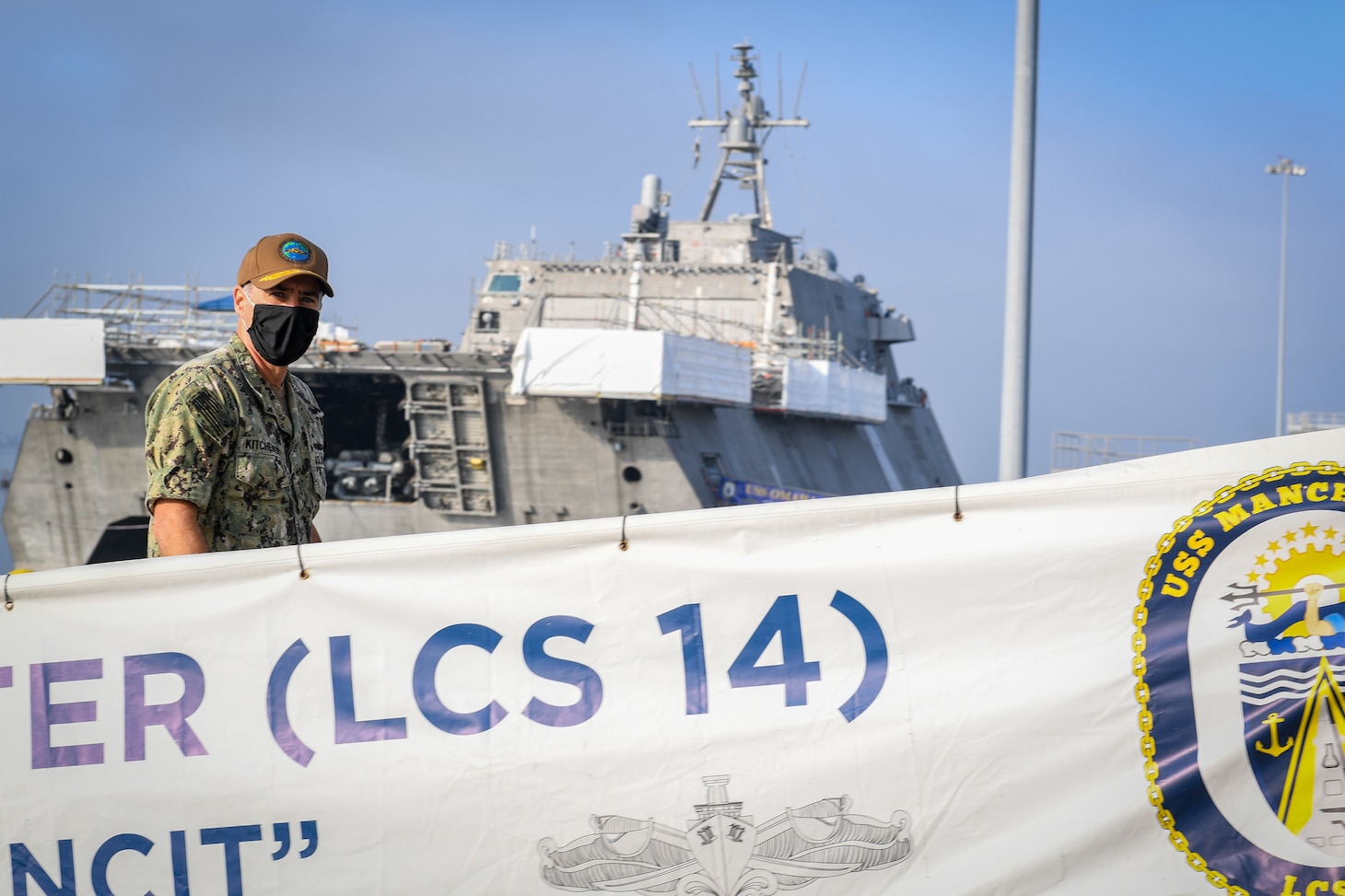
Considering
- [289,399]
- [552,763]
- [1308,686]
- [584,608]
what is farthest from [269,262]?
[1308,686]

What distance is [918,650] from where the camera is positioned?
3504 millimetres

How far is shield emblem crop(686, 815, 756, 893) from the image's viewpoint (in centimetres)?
339

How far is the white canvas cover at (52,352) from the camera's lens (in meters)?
18.9

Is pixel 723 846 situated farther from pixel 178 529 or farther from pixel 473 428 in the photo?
pixel 473 428

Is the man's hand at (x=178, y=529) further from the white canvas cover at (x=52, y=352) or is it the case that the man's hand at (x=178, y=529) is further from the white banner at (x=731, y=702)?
the white canvas cover at (x=52, y=352)

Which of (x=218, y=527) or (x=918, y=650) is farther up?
(x=218, y=527)

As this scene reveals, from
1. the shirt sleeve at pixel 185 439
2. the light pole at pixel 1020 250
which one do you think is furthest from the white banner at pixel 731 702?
the light pole at pixel 1020 250

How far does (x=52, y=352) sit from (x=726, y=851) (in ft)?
59.8

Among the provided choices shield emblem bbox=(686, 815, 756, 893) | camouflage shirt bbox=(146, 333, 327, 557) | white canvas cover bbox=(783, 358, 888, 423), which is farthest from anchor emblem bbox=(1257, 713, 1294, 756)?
white canvas cover bbox=(783, 358, 888, 423)

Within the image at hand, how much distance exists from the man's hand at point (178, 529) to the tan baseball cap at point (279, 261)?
29.5 inches

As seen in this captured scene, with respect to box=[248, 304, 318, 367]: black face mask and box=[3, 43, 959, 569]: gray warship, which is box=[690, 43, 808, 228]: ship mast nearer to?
box=[3, 43, 959, 569]: gray warship

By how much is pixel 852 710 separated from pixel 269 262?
223 centimetres

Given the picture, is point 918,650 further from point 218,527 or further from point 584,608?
point 218,527

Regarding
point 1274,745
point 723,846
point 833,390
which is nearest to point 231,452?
point 723,846
